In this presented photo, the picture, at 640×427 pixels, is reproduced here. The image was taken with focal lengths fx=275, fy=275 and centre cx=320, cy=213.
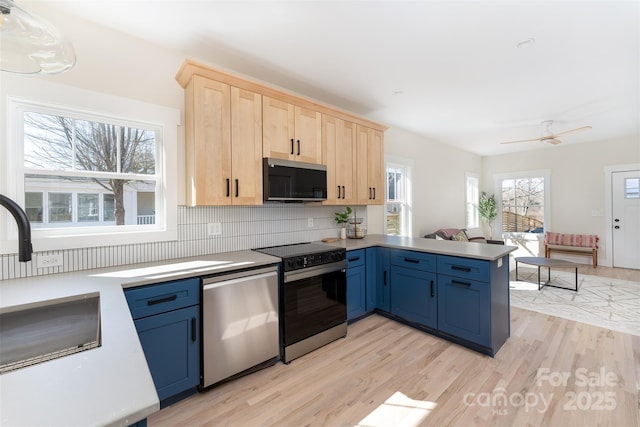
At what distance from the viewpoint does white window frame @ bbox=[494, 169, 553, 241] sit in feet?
20.4

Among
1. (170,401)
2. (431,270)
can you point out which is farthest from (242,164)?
(431,270)

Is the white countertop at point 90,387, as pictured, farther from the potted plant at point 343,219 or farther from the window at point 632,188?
the window at point 632,188

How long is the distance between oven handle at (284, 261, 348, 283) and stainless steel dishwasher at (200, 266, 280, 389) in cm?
13

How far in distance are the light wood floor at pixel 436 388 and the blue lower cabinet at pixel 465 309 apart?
6.4 inches

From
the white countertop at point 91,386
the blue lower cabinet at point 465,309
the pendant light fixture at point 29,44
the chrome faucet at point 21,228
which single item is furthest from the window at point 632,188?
the chrome faucet at point 21,228

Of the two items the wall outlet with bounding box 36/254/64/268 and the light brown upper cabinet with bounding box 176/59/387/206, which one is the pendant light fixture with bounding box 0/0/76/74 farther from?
the wall outlet with bounding box 36/254/64/268

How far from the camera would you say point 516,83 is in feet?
9.82

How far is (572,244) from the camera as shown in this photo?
576 centimetres

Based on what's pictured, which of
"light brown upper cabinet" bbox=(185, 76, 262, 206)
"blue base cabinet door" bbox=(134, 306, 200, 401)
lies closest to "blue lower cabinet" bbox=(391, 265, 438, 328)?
"light brown upper cabinet" bbox=(185, 76, 262, 206)

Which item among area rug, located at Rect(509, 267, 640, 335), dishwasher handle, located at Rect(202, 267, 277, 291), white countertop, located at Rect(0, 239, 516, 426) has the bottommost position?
area rug, located at Rect(509, 267, 640, 335)

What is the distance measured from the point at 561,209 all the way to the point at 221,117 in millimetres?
7256

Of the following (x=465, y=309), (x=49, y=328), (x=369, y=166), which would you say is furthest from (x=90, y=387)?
(x=369, y=166)

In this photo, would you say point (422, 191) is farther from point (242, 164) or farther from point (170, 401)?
point (170, 401)

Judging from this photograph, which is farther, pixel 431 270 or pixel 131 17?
pixel 431 270
